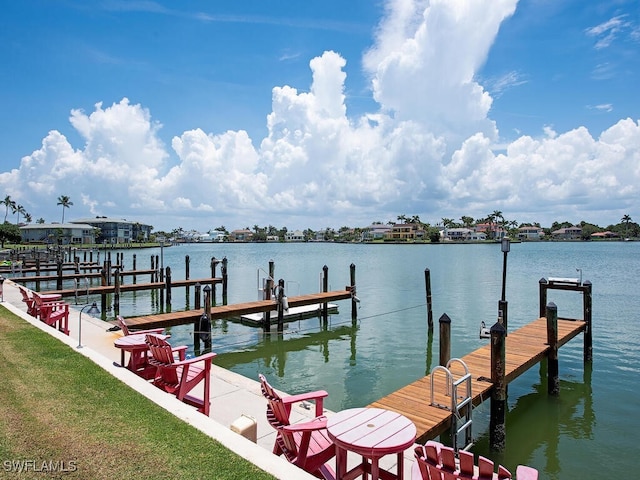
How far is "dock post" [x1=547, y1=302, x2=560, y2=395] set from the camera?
11409mm

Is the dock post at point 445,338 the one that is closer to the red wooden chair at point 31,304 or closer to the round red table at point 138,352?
the round red table at point 138,352

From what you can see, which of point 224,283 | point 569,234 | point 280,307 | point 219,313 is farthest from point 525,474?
point 569,234

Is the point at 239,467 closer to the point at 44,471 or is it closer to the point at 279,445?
the point at 279,445

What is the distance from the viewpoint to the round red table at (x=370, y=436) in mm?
4336

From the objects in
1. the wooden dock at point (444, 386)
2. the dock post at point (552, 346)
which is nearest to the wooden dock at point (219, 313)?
the wooden dock at point (444, 386)

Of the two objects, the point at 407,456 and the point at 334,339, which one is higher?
the point at 407,456

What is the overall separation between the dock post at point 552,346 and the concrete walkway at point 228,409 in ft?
21.5

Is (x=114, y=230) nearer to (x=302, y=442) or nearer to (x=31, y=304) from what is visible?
(x=31, y=304)

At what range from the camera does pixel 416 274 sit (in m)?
49.4

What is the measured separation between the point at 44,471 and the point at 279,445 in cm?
254

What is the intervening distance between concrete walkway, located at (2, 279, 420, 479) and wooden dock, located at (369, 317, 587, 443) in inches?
36.7

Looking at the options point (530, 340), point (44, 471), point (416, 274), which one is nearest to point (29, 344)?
point (44, 471)

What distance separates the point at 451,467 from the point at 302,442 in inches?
70.5

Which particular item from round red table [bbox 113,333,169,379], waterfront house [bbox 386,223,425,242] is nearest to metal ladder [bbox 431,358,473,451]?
A: round red table [bbox 113,333,169,379]
